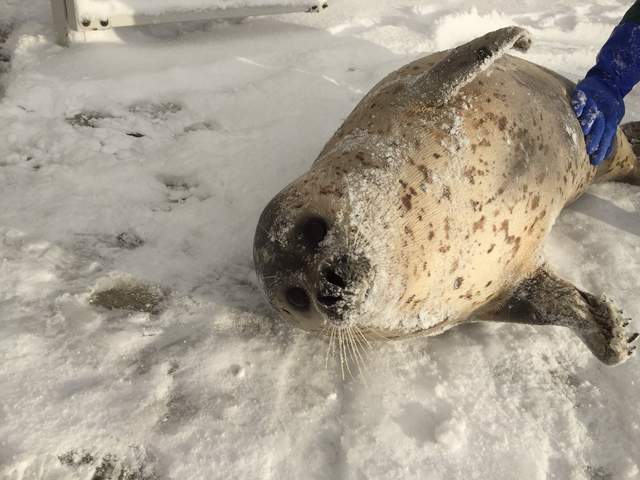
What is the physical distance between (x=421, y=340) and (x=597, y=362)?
0.69 meters

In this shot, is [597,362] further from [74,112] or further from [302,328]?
[74,112]

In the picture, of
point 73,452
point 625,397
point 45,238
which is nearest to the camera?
point 73,452

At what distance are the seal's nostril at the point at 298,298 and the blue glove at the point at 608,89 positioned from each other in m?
1.59

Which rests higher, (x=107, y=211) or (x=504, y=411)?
(x=107, y=211)

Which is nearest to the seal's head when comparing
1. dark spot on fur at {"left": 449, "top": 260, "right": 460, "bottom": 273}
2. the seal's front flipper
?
dark spot on fur at {"left": 449, "top": 260, "right": 460, "bottom": 273}

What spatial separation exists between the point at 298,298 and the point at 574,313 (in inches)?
41.3

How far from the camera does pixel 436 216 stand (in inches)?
77.0

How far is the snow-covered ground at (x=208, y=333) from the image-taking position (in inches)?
72.7

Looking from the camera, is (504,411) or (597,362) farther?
(597,362)

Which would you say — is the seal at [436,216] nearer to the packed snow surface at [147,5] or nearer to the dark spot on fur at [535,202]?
the dark spot on fur at [535,202]

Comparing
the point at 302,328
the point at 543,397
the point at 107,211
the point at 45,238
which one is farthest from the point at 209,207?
the point at 543,397

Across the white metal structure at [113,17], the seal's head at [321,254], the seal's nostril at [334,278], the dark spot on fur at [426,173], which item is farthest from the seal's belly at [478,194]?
the white metal structure at [113,17]

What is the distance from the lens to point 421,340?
225cm

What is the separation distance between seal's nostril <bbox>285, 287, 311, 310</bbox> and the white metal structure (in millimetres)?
2321
